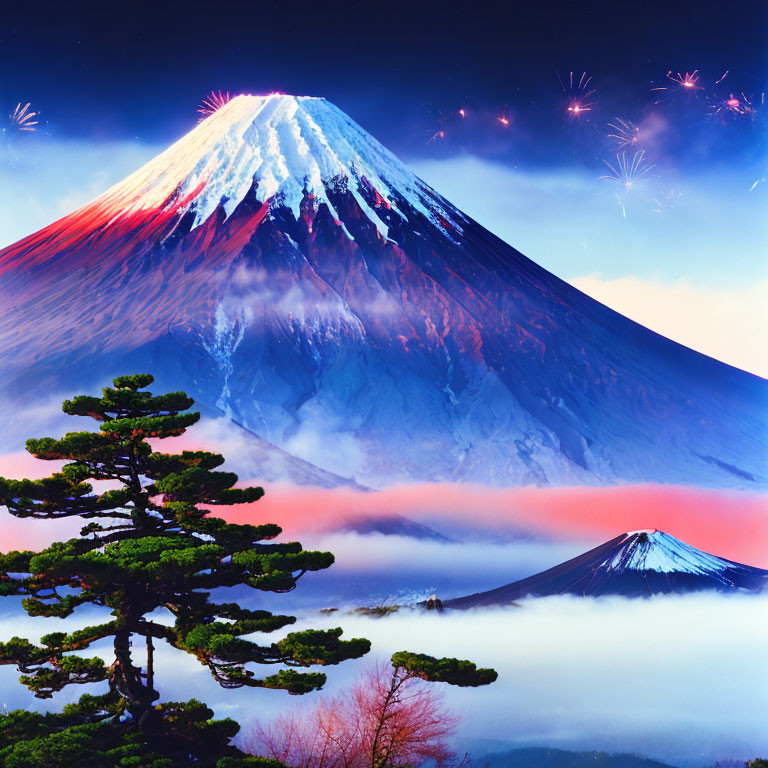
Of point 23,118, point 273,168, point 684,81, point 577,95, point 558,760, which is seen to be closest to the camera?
point 558,760

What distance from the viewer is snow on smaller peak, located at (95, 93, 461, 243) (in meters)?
11.0

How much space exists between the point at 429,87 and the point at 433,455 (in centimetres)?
300

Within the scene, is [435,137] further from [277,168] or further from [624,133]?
[277,168]

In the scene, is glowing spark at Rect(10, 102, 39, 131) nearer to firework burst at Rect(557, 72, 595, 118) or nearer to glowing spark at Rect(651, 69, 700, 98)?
firework burst at Rect(557, 72, 595, 118)

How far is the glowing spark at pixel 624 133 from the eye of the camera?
8508mm

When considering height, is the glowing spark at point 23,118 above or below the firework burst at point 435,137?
above

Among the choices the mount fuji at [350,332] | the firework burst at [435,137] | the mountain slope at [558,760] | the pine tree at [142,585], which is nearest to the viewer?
the pine tree at [142,585]

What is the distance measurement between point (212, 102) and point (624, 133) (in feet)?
10.5

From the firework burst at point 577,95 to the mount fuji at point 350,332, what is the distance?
2.42m

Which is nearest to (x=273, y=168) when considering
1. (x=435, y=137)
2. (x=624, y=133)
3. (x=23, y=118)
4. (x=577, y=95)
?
(x=435, y=137)

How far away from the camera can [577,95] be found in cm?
851

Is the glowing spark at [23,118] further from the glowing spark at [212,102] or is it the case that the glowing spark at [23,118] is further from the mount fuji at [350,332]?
the mount fuji at [350,332]

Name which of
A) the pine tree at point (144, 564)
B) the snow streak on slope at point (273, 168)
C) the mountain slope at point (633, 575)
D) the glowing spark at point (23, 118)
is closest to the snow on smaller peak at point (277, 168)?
the snow streak on slope at point (273, 168)

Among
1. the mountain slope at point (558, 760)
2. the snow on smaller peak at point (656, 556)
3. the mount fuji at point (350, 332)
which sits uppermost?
the mount fuji at point (350, 332)
